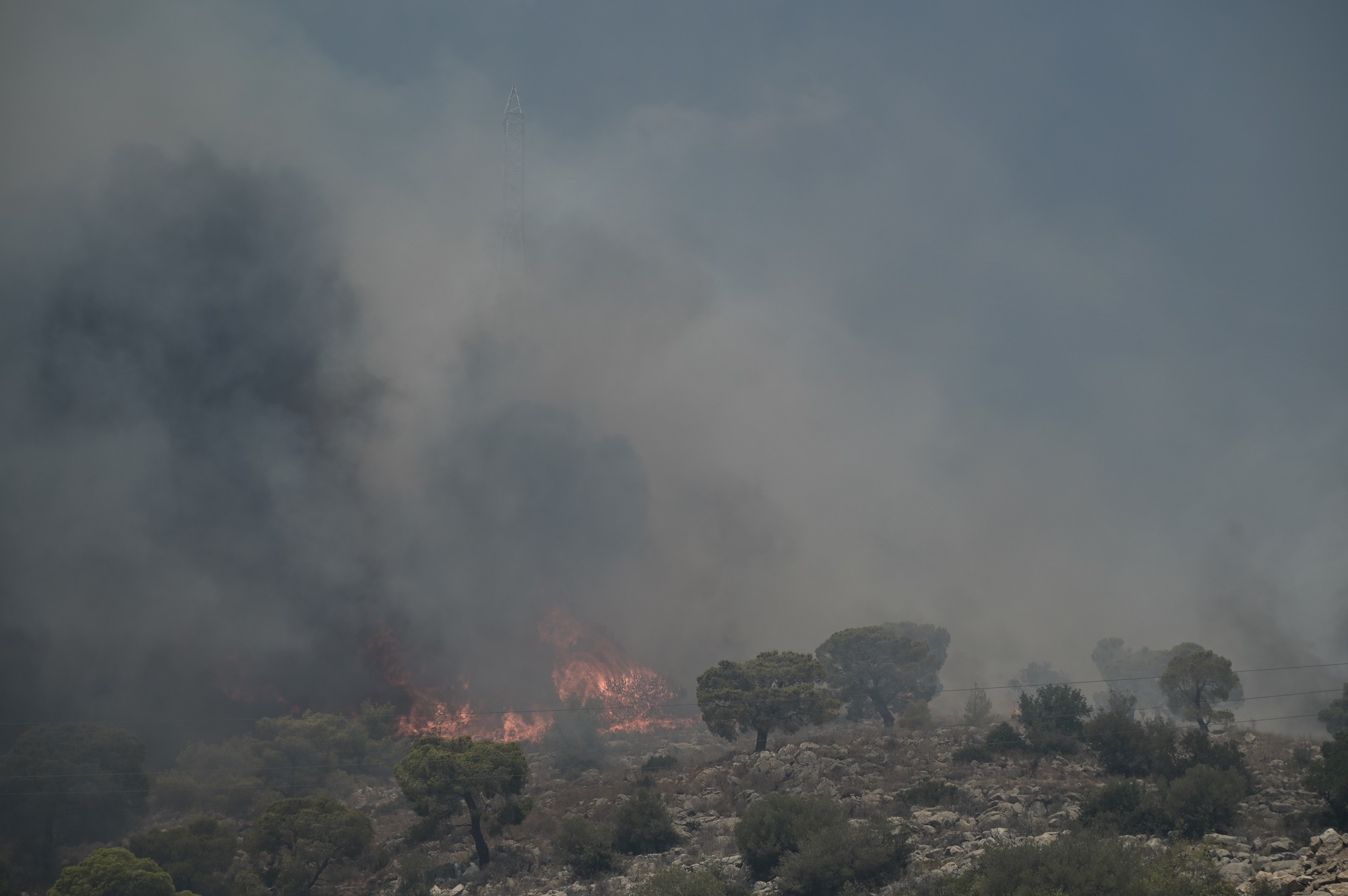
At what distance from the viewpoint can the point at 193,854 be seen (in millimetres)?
51469

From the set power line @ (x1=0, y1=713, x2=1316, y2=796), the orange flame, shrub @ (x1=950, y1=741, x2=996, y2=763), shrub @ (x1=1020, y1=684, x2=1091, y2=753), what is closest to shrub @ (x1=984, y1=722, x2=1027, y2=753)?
shrub @ (x1=950, y1=741, x2=996, y2=763)

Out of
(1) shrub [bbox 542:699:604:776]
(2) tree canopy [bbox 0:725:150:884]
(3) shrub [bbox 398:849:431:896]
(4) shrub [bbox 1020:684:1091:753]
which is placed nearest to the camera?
(3) shrub [bbox 398:849:431:896]

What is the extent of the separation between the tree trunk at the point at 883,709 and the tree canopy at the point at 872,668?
0.09 meters

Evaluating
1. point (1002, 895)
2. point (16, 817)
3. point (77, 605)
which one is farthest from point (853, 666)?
point (77, 605)

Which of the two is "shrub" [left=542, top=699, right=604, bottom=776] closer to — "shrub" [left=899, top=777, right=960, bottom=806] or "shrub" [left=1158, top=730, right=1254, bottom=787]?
"shrub" [left=899, top=777, right=960, bottom=806]

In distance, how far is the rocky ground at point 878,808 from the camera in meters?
36.8

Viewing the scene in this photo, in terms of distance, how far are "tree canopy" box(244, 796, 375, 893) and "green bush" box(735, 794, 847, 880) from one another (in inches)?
1064

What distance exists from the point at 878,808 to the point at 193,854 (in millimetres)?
46149

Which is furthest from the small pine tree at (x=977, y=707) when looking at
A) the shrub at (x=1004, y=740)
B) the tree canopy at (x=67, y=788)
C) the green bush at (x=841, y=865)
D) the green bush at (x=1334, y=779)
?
the tree canopy at (x=67, y=788)

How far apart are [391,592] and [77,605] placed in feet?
149

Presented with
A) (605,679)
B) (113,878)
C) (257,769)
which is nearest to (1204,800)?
(113,878)

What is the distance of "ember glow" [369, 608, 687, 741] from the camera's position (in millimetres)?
114438

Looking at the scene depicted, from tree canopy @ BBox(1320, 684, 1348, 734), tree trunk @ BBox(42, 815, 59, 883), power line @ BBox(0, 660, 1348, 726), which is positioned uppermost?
power line @ BBox(0, 660, 1348, 726)

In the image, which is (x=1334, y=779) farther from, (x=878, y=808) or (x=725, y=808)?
(x=725, y=808)
